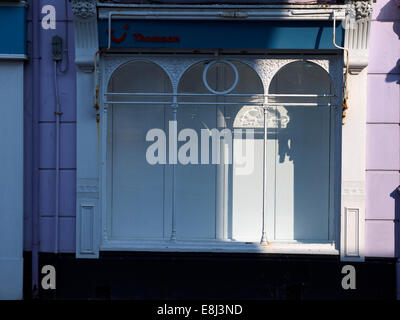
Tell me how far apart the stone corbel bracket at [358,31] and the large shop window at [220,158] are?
2.51ft

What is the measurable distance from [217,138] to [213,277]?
2305mm

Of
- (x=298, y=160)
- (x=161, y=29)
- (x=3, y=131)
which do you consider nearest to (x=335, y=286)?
(x=298, y=160)

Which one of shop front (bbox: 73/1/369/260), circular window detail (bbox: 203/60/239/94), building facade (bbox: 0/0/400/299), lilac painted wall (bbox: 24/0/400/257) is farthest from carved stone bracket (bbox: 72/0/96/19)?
circular window detail (bbox: 203/60/239/94)

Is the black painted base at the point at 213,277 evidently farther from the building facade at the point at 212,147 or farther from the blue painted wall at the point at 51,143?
the blue painted wall at the point at 51,143

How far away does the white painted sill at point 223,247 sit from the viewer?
32.4 feet

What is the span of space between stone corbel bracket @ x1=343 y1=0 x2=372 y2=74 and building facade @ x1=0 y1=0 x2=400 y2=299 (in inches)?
0.9

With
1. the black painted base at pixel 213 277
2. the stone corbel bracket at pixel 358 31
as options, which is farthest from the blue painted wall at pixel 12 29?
the stone corbel bracket at pixel 358 31

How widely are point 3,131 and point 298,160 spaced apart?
4.86m

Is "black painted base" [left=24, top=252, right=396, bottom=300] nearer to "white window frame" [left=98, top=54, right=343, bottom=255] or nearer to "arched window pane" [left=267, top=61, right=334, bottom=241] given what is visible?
"white window frame" [left=98, top=54, right=343, bottom=255]

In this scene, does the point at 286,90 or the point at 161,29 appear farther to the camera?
the point at 286,90

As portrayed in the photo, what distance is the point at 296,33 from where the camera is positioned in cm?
970

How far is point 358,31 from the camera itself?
963 cm

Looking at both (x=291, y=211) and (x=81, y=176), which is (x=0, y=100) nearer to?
(x=81, y=176)

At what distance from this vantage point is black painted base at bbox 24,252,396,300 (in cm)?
982
